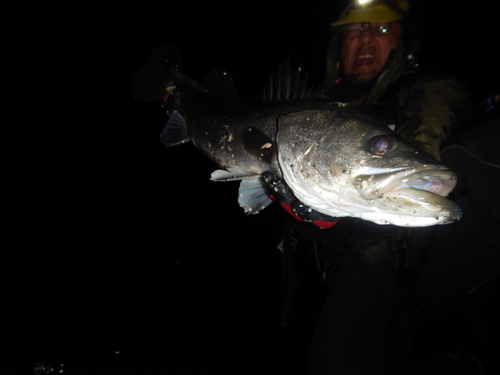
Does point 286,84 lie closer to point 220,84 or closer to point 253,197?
point 253,197

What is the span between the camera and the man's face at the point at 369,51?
264 cm

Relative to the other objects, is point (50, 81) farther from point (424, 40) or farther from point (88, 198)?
point (424, 40)

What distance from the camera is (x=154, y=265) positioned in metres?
4.95

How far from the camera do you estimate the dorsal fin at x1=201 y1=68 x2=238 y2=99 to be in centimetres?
253

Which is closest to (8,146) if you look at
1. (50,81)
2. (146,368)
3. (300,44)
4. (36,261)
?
(50,81)

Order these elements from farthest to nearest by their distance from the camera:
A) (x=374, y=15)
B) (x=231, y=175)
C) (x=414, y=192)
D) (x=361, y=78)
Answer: (x=361, y=78), (x=374, y=15), (x=231, y=175), (x=414, y=192)

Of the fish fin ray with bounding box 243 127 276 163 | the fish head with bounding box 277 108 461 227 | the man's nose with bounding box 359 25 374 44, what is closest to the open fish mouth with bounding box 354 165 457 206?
the fish head with bounding box 277 108 461 227

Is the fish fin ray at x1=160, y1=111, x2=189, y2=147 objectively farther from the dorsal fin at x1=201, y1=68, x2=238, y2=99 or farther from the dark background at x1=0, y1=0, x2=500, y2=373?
the dark background at x1=0, y1=0, x2=500, y2=373

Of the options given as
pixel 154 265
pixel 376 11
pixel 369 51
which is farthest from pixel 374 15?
pixel 154 265

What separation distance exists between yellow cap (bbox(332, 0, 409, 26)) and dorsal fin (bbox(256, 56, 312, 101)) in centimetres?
145

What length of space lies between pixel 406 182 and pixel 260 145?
32.7 inches

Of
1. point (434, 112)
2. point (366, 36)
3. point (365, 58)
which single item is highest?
point (366, 36)

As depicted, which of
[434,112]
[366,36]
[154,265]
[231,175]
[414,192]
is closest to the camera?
[414,192]

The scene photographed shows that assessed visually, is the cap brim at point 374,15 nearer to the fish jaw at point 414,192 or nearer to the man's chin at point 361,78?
the man's chin at point 361,78
